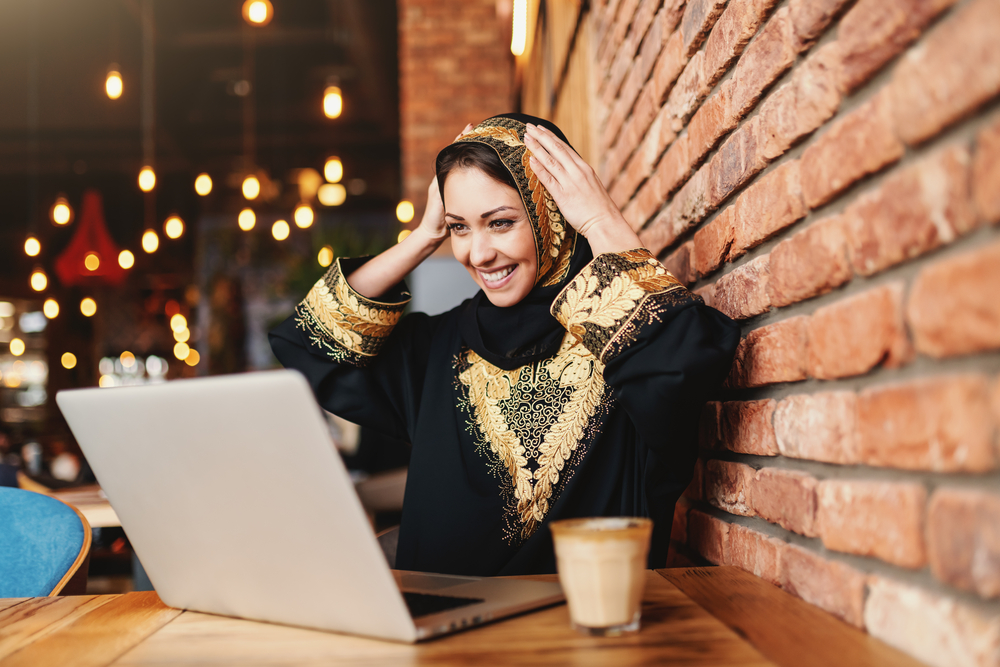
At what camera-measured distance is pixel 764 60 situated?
2.84ft

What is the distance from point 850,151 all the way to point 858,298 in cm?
14

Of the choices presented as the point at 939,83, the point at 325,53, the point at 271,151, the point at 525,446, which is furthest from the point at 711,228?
the point at 271,151

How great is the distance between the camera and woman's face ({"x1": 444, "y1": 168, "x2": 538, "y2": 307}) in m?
1.30

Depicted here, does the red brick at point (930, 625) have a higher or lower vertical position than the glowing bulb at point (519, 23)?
lower

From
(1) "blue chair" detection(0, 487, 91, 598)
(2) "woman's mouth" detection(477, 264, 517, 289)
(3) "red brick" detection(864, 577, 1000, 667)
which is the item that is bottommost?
(1) "blue chair" detection(0, 487, 91, 598)

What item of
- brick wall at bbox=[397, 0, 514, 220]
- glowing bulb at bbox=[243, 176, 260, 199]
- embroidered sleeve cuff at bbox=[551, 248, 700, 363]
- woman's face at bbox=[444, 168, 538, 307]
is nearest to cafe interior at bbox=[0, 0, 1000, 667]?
embroidered sleeve cuff at bbox=[551, 248, 700, 363]

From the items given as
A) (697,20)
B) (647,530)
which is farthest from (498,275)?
(647,530)

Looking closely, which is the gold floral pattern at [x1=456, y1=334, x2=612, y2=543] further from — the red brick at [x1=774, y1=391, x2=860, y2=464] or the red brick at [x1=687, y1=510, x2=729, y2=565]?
the red brick at [x1=774, y1=391, x2=860, y2=464]

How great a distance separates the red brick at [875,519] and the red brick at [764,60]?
47 cm

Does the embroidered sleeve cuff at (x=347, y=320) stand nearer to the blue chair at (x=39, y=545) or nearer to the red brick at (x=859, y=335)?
the blue chair at (x=39, y=545)

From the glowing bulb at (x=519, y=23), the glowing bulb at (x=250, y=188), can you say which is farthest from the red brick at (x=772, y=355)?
the glowing bulb at (x=250, y=188)

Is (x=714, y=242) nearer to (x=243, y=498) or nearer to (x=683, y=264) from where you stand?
(x=683, y=264)

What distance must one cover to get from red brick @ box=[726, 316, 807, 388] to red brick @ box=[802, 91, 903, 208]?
0.16 meters

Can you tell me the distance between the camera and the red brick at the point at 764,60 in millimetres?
798
